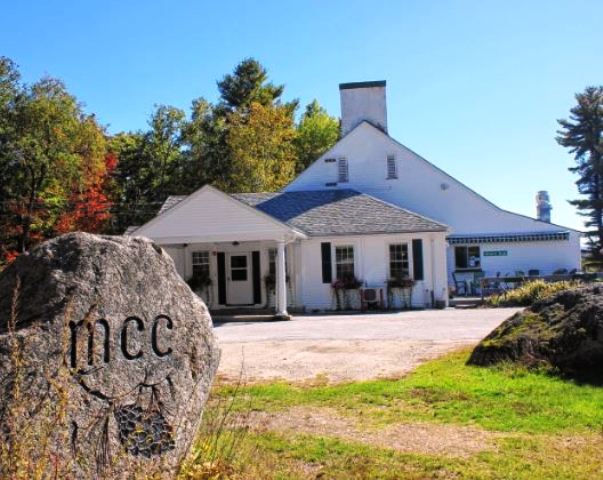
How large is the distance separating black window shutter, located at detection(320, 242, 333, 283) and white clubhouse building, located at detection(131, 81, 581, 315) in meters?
0.04

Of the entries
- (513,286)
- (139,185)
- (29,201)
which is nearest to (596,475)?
(513,286)

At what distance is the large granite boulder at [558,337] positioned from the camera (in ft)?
27.8

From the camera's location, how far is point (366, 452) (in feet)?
18.5

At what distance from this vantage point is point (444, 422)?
6676 millimetres

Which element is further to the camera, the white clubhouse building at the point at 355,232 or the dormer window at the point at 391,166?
the dormer window at the point at 391,166

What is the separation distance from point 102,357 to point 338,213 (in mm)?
21151

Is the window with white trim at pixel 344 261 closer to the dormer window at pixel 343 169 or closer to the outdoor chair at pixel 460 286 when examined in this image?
the dormer window at pixel 343 169

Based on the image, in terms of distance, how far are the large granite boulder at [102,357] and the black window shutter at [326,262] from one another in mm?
18756

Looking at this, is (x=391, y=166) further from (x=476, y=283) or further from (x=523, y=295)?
(x=523, y=295)

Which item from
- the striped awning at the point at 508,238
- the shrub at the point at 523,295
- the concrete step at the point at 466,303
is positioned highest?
the striped awning at the point at 508,238

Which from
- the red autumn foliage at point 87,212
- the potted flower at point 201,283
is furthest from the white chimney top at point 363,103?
the red autumn foliage at point 87,212

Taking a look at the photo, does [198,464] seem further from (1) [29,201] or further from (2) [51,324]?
(1) [29,201]

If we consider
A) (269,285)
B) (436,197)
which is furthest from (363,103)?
(269,285)

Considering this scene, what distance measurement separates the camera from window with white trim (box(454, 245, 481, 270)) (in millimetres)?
28219
